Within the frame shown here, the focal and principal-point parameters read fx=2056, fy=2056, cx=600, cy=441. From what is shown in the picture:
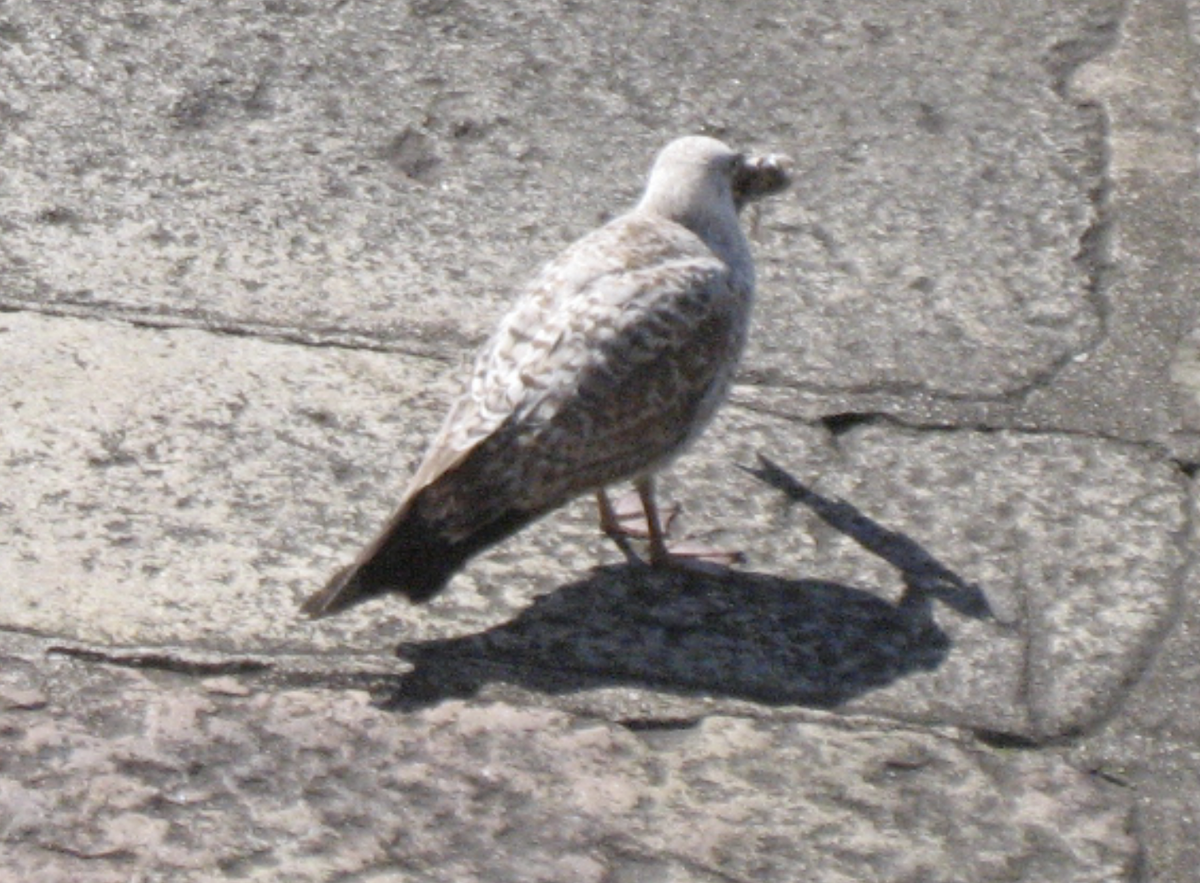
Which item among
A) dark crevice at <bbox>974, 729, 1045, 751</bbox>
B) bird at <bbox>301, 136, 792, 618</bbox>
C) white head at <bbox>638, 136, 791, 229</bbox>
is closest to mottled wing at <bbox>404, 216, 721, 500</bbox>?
bird at <bbox>301, 136, 792, 618</bbox>

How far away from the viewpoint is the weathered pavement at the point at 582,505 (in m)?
3.10

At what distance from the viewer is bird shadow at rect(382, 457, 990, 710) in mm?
3383

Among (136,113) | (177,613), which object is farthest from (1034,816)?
(136,113)

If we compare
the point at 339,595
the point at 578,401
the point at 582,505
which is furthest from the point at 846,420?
the point at 339,595

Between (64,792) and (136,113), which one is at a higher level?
(136,113)

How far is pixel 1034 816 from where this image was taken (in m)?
3.17

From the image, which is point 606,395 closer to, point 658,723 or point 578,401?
point 578,401

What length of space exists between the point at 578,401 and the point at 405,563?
18.9 inches

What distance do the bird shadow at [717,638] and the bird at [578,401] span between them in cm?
12

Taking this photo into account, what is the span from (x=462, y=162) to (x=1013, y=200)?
1.29 metres

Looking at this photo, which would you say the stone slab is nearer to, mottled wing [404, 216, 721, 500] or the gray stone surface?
the gray stone surface

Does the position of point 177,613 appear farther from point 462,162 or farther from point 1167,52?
point 1167,52

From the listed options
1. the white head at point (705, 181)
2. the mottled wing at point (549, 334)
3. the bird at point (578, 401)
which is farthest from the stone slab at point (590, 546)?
the white head at point (705, 181)

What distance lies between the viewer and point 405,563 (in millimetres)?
3387
